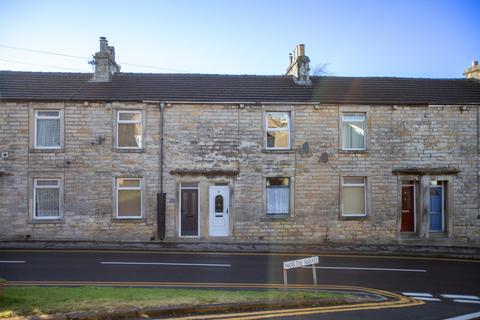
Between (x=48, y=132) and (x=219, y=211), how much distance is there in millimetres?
8111

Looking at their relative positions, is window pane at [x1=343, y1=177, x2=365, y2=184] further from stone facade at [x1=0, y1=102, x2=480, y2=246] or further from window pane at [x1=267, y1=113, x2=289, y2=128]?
window pane at [x1=267, y1=113, x2=289, y2=128]

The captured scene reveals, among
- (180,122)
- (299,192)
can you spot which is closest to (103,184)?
(180,122)

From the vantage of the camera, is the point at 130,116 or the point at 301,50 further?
the point at 301,50

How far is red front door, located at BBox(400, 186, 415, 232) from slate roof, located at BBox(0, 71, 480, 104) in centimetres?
414

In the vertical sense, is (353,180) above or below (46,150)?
below

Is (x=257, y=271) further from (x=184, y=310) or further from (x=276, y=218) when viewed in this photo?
(x=276, y=218)

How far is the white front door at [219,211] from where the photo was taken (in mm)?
18922

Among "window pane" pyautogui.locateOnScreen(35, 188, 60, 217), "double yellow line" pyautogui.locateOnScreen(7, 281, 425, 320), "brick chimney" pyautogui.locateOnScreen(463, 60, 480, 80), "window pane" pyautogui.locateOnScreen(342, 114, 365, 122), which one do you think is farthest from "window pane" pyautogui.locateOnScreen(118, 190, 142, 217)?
"brick chimney" pyautogui.locateOnScreen(463, 60, 480, 80)

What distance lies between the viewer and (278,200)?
19156 millimetres

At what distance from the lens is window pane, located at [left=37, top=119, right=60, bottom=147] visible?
60.3 feet

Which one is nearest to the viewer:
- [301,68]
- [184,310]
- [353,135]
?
[184,310]

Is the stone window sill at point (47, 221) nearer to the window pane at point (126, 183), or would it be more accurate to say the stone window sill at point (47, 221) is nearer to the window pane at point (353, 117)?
the window pane at point (126, 183)

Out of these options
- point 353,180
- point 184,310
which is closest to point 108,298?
point 184,310

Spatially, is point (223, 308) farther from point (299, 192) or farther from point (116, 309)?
point (299, 192)
